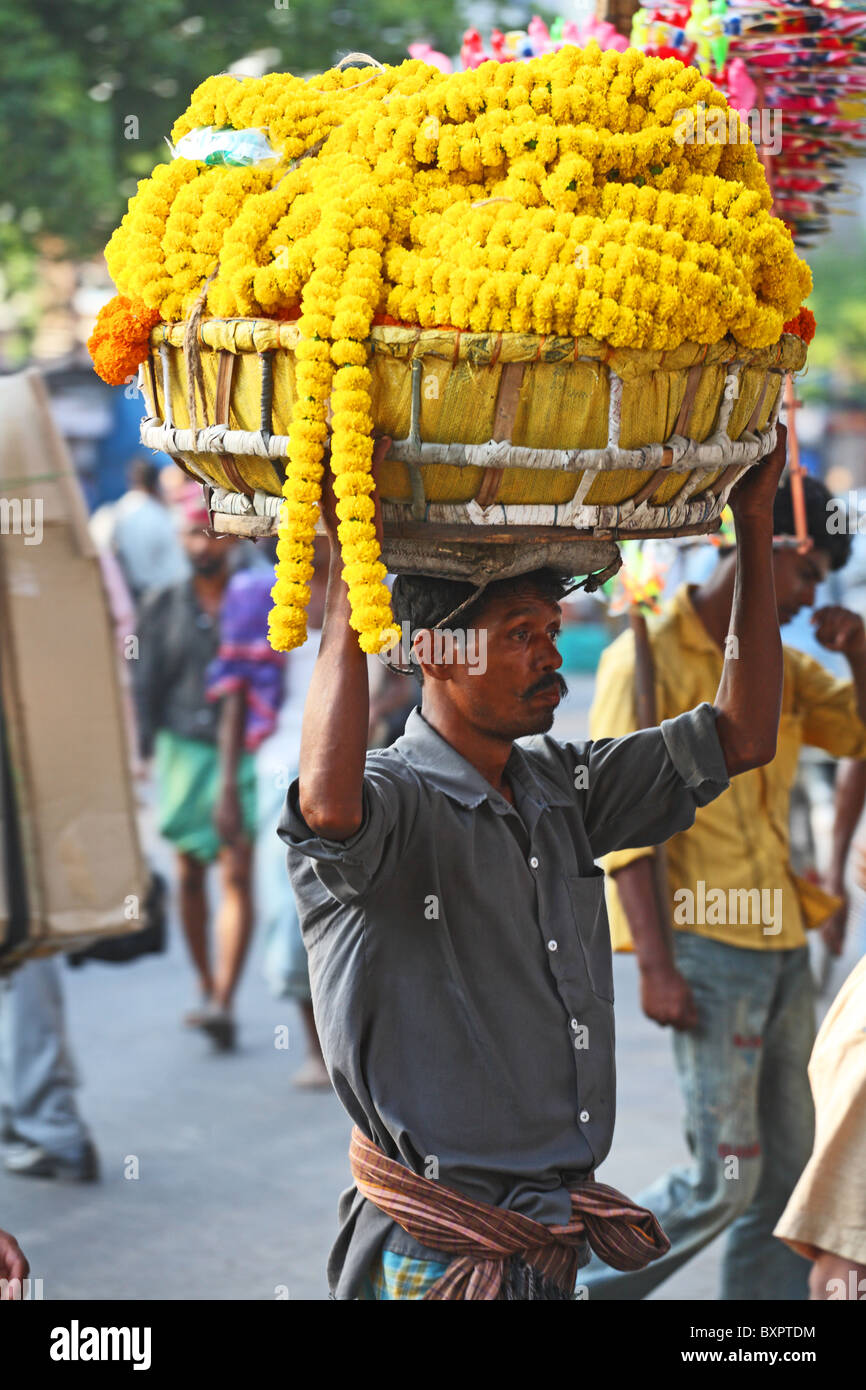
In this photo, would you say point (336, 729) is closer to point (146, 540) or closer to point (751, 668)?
point (751, 668)

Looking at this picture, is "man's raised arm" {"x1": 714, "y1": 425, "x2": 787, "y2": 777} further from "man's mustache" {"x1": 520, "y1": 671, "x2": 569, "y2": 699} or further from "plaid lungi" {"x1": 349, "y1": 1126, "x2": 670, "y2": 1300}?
"plaid lungi" {"x1": 349, "y1": 1126, "x2": 670, "y2": 1300}

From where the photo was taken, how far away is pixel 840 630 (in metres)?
4.68

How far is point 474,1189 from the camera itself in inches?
98.8

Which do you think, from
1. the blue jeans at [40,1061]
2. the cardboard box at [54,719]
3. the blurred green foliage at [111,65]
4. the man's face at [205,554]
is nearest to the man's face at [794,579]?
the cardboard box at [54,719]

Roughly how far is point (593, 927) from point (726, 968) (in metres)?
1.53

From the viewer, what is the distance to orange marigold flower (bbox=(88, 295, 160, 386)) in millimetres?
2328

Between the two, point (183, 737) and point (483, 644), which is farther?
point (183, 737)

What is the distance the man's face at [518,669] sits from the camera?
255cm

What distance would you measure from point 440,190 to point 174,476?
8.82 meters

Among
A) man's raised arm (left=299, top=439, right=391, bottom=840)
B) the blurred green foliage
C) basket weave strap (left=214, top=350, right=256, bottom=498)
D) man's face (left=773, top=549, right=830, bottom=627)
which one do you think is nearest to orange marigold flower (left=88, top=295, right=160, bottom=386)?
basket weave strap (left=214, top=350, right=256, bottom=498)

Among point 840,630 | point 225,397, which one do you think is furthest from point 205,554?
point 225,397

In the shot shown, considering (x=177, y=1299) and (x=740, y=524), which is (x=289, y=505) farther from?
(x=177, y=1299)

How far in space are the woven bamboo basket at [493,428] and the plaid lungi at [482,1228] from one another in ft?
2.99
